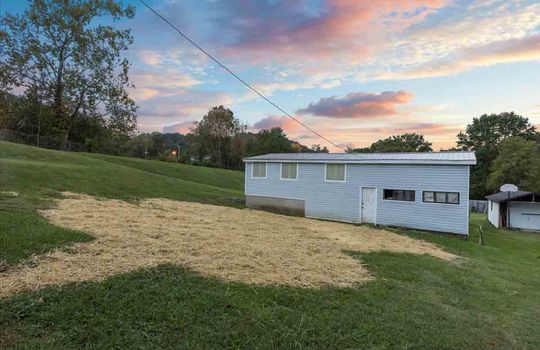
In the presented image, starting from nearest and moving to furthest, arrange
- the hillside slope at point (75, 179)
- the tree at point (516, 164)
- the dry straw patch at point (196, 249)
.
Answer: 1. the dry straw patch at point (196, 249)
2. the hillside slope at point (75, 179)
3. the tree at point (516, 164)

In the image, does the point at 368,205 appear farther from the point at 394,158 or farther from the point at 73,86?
the point at 73,86

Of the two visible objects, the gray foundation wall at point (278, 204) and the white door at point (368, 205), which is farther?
the gray foundation wall at point (278, 204)

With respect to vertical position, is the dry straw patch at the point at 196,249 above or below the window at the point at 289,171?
below

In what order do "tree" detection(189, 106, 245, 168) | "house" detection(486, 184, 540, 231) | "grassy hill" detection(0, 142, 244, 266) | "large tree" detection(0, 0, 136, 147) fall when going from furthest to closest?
"tree" detection(189, 106, 245, 168) < "large tree" detection(0, 0, 136, 147) < "house" detection(486, 184, 540, 231) < "grassy hill" detection(0, 142, 244, 266)

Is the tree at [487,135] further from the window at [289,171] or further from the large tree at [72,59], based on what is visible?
the large tree at [72,59]

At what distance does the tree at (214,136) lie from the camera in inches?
2306

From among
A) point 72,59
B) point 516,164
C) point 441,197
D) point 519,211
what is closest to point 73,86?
point 72,59

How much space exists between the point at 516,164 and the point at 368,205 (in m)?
34.3

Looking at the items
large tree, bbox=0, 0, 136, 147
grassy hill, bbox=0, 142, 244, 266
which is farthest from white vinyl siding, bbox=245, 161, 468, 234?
large tree, bbox=0, 0, 136, 147

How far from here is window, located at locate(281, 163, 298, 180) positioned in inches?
817

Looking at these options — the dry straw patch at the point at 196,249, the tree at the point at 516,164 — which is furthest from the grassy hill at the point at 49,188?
the tree at the point at 516,164

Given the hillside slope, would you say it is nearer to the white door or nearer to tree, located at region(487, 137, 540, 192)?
the white door

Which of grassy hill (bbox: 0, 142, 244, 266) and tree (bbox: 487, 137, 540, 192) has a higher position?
tree (bbox: 487, 137, 540, 192)

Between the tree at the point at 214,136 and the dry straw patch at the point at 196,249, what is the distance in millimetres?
45418
